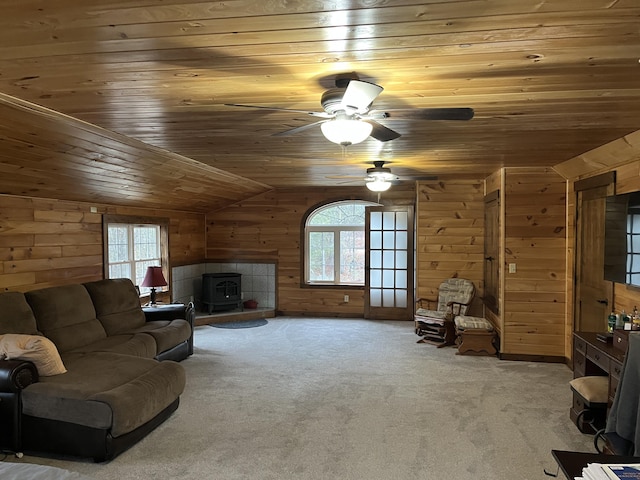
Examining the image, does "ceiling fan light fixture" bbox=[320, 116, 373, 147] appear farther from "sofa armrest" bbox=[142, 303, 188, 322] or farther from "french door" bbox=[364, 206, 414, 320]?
"french door" bbox=[364, 206, 414, 320]

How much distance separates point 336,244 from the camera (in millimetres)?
8258

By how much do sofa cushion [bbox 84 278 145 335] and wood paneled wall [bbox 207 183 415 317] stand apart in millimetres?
3048

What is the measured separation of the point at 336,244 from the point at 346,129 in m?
5.88

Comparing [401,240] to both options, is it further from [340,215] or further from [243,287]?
[243,287]

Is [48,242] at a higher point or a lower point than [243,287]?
higher

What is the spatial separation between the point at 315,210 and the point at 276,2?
21.5 ft

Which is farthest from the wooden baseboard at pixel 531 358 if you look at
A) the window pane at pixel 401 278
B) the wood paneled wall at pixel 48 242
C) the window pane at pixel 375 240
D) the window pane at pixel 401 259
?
the wood paneled wall at pixel 48 242

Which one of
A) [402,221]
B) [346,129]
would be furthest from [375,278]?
[346,129]

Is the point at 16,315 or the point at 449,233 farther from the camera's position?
the point at 449,233

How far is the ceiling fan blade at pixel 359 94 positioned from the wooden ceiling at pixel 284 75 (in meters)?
0.16

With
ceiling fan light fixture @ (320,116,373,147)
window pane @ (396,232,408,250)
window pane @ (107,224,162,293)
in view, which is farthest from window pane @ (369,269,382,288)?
ceiling fan light fixture @ (320,116,373,147)

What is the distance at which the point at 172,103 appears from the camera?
9.43 ft

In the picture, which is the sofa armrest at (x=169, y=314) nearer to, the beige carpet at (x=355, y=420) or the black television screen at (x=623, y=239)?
the beige carpet at (x=355, y=420)

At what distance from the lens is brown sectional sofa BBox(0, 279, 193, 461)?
300cm
